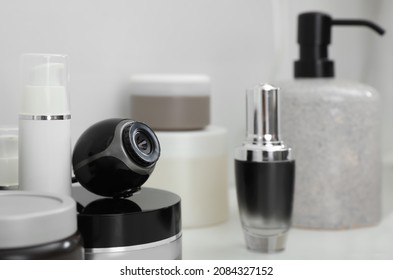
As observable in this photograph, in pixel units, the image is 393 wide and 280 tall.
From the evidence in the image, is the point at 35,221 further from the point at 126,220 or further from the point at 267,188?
the point at 267,188

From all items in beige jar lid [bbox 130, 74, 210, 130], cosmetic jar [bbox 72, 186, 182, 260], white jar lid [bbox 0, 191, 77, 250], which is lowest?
cosmetic jar [bbox 72, 186, 182, 260]

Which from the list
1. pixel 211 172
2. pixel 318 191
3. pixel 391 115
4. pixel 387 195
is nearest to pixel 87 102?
pixel 211 172

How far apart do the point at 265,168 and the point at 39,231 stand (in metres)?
0.24

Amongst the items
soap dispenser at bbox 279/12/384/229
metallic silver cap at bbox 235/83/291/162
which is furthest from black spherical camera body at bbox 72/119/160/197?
soap dispenser at bbox 279/12/384/229

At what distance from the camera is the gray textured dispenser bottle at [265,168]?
1.72 ft

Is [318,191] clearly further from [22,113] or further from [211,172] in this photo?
[22,113]

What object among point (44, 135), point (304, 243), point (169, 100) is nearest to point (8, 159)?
point (44, 135)

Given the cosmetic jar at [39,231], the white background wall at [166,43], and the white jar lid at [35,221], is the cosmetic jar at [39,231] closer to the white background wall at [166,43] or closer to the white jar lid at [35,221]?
the white jar lid at [35,221]

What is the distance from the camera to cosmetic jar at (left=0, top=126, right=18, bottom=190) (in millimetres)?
459

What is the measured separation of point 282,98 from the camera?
25.5 inches

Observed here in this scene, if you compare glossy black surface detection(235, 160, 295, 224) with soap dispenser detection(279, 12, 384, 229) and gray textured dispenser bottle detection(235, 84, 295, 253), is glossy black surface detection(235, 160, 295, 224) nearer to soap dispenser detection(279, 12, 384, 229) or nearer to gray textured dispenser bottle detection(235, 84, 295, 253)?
gray textured dispenser bottle detection(235, 84, 295, 253)

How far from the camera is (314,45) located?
661mm

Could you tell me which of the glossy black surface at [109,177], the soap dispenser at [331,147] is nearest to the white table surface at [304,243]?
the soap dispenser at [331,147]
